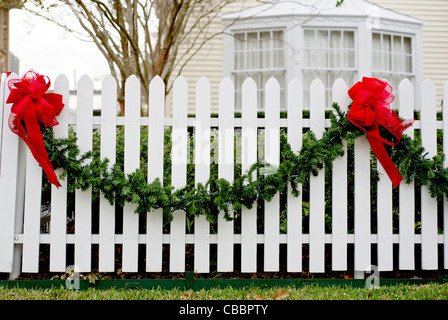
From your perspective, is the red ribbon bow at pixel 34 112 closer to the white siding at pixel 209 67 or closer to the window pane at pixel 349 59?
the white siding at pixel 209 67

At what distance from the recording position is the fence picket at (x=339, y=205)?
3.27 metres

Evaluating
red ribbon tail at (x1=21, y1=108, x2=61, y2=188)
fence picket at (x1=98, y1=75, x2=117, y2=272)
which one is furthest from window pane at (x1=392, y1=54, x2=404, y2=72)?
red ribbon tail at (x1=21, y1=108, x2=61, y2=188)

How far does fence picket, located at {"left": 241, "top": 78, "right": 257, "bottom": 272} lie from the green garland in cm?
12

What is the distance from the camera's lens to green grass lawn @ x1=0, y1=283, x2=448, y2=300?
9.42 ft

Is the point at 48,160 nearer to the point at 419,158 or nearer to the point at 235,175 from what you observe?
the point at 235,175

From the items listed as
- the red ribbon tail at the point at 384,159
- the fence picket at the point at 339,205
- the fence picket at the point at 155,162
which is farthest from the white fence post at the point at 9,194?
the red ribbon tail at the point at 384,159

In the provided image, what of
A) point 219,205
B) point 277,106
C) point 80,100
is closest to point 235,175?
point 219,205

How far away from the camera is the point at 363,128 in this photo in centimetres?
313

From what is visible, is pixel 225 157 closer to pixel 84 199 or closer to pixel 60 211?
pixel 84 199

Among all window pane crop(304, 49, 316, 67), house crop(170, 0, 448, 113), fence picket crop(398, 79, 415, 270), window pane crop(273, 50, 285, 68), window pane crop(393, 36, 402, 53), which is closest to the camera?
fence picket crop(398, 79, 415, 270)

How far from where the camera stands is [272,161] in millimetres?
3287

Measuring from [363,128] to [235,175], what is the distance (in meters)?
1.11

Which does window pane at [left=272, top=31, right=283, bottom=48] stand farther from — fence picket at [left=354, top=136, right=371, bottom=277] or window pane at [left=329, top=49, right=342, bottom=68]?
fence picket at [left=354, top=136, right=371, bottom=277]

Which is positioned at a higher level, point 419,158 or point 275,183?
point 419,158
